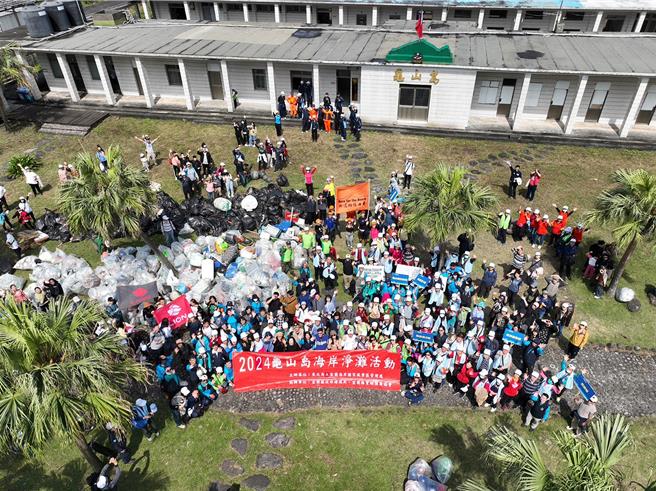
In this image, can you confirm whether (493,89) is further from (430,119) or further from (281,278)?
(281,278)

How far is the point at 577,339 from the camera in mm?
12797

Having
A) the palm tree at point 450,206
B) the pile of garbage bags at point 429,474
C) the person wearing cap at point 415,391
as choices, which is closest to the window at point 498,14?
the palm tree at point 450,206

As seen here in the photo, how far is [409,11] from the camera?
33.3m

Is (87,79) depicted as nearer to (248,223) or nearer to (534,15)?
(248,223)

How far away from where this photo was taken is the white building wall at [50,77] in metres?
29.5

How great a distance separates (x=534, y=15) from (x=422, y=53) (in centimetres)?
1435

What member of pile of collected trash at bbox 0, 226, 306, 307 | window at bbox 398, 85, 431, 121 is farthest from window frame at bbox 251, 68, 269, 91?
pile of collected trash at bbox 0, 226, 306, 307

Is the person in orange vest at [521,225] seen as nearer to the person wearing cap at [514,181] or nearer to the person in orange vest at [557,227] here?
the person in orange vest at [557,227]

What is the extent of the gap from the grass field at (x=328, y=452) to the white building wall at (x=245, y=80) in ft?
67.6

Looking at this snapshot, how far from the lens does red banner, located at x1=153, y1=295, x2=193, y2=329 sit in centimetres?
1330

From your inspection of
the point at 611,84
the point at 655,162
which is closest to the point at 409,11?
the point at 611,84

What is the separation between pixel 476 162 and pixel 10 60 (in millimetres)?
25522

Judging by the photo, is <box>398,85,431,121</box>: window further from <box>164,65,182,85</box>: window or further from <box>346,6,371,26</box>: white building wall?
<box>164,65,182,85</box>: window

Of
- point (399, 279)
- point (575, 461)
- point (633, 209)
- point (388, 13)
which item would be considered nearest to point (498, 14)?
point (388, 13)
